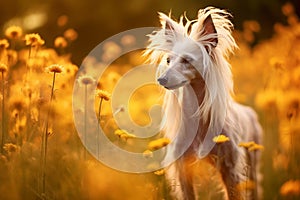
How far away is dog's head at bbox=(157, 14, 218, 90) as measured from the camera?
284cm

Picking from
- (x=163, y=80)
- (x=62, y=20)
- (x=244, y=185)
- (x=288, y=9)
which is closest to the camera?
(x=163, y=80)

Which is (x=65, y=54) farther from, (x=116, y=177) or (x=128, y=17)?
(x=116, y=177)

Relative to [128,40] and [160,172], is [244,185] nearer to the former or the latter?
[160,172]

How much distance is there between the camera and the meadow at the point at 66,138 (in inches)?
106

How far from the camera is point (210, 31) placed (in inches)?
115

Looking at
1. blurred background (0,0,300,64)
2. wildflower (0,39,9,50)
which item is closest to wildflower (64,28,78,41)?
blurred background (0,0,300,64)

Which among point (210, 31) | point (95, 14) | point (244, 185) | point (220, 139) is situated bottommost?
point (244, 185)

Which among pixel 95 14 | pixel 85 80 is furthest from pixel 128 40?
pixel 85 80

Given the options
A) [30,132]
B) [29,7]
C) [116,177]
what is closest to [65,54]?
[29,7]

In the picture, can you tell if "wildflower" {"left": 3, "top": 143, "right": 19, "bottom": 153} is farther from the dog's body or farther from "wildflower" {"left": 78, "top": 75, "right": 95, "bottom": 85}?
the dog's body

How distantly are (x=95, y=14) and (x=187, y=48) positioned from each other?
44.2 inches

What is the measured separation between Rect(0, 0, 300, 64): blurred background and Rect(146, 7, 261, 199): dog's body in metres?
0.71

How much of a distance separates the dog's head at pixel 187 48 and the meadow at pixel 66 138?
27cm

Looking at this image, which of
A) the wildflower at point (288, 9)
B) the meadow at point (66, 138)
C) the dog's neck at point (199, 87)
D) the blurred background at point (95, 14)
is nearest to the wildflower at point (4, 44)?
the meadow at point (66, 138)
